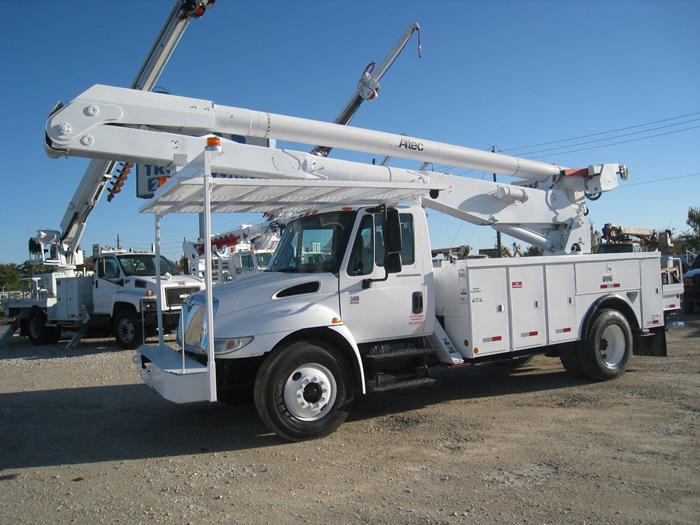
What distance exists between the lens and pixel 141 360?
6531mm

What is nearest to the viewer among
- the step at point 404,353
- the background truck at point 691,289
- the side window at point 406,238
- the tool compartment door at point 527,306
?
the step at point 404,353

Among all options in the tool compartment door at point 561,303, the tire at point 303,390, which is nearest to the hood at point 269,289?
the tire at point 303,390

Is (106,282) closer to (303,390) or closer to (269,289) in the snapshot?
(269,289)

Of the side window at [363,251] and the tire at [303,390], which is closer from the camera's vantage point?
the tire at [303,390]

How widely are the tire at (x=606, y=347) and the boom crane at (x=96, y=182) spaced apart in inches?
432

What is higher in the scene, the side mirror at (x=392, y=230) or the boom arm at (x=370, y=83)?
the boom arm at (x=370, y=83)

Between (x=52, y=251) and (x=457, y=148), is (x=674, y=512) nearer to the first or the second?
(x=457, y=148)

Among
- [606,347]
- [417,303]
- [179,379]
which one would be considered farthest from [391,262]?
[606,347]

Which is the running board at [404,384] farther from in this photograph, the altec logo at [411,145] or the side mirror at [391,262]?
the altec logo at [411,145]

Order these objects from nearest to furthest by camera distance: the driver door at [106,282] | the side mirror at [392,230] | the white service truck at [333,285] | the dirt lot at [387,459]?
the dirt lot at [387,459]
the white service truck at [333,285]
the side mirror at [392,230]
the driver door at [106,282]

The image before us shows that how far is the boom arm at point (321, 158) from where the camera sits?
19.9 ft

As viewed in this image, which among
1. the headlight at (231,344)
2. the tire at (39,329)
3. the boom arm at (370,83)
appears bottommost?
the tire at (39,329)

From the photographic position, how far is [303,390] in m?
5.72

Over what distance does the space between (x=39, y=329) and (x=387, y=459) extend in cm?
1519
